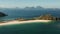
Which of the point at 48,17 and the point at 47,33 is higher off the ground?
the point at 48,17

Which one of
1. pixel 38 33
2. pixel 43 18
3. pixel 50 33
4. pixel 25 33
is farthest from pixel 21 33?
pixel 43 18

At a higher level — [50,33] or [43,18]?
[43,18]

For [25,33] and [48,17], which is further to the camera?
[48,17]

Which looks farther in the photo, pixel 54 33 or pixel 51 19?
pixel 51 19

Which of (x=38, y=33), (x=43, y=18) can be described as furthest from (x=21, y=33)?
(x=43, y=18)

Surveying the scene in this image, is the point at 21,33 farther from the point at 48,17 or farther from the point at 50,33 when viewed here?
the point at 48,17

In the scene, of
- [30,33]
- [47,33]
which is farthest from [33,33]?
[47,33]

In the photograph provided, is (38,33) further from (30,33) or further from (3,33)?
(3,33)

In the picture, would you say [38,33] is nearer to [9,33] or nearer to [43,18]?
[9,33]
